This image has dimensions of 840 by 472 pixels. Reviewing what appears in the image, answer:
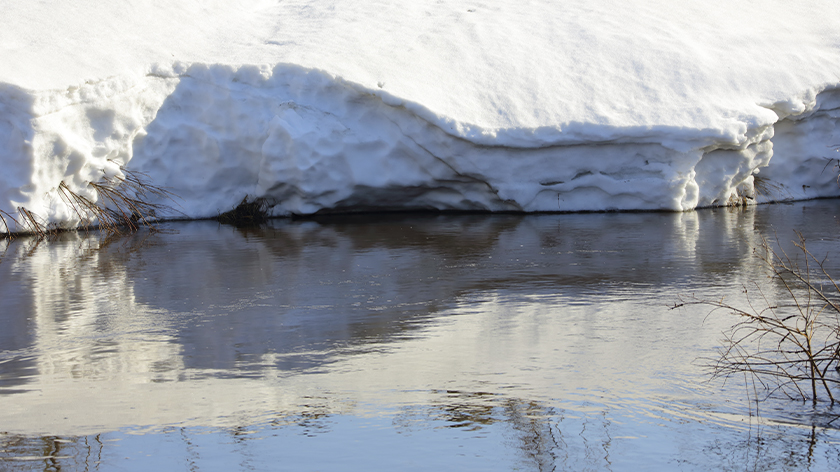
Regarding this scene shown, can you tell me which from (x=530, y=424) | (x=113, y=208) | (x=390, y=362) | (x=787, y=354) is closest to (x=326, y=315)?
(x=390, y=362)

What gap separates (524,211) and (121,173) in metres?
4.72

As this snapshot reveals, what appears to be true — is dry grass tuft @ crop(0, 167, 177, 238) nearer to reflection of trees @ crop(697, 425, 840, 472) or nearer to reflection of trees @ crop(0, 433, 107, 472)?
reflection of trees @ crop(0, 433, 107, 472)

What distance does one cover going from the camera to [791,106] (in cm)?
1060

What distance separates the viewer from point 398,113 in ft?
32.7

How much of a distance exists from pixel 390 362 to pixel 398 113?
6.31 metres

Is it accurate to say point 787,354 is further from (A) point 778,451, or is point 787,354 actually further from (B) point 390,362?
(B) point 390,362

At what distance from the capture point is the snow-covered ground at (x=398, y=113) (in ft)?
31.4

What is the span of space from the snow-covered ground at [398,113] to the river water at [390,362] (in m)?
2.30

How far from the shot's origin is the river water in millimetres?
2945

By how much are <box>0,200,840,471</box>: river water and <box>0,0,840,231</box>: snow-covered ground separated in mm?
2299

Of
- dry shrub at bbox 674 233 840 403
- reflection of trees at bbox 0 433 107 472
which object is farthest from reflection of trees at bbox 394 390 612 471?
reflection of trees at bbox 0 433 107 472

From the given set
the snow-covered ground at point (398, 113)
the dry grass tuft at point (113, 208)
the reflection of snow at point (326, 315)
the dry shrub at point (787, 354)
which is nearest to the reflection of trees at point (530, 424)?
the reflection of snow at point (326, 315)

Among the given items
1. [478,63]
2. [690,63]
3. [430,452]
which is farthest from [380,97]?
[430,452]

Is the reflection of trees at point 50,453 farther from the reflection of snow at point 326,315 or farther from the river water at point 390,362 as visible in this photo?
the reflection of snow at point 326,315
